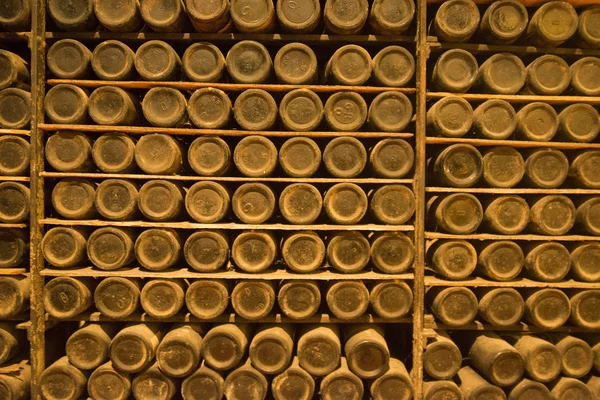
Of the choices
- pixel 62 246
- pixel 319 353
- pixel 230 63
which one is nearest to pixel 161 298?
pixel 62 246

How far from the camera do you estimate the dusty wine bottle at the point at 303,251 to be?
3484mm

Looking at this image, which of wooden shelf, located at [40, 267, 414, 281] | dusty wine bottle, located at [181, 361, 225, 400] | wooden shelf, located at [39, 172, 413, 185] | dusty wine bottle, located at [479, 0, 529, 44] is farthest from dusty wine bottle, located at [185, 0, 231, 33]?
dusty wine bottle, located at [181, 361, 225, 400]

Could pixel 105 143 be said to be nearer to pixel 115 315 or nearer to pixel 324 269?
pixel 115 315

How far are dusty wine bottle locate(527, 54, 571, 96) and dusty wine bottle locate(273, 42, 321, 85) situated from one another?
2143 mm

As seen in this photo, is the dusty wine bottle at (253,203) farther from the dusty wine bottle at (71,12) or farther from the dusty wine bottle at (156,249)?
the dusty wine bottle at (71,12)

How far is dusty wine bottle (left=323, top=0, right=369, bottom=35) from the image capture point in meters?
3.45

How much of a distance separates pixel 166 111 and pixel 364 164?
1.99 metres

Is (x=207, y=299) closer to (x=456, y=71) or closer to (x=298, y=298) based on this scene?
(x=298, y=298)

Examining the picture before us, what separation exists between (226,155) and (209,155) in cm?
17

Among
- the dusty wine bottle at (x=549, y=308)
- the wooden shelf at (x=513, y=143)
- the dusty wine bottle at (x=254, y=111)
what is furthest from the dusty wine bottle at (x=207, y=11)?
the dusty wine bottle at (x=549, y=308)

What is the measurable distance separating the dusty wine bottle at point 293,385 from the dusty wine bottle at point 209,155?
203 cm

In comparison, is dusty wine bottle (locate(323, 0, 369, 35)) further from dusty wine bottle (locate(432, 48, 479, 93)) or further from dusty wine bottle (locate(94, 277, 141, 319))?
dusty wine bottle (locate(94, 277, 141, 319))

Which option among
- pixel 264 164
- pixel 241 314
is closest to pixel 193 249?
pixel 241 314

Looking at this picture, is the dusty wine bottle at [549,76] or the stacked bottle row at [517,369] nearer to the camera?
the stacked bottle row at [517,369]
